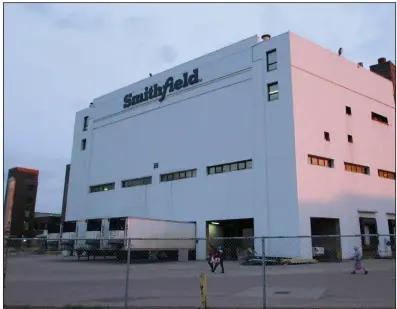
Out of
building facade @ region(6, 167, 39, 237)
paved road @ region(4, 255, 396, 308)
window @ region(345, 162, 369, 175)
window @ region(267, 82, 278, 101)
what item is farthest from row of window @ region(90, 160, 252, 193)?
building facade @ region(6, 167, 39, 237)

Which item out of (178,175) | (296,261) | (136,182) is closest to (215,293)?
(296,261)

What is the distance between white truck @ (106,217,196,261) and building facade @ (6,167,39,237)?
8040cm

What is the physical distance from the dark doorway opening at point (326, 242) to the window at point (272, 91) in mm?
10996

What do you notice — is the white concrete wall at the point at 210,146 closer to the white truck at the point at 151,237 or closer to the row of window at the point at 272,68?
the row of window at the point at 272,68

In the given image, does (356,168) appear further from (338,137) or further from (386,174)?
(386,174)

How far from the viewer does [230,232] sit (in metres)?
39.9

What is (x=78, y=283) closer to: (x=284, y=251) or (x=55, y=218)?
(x=284, y=251)

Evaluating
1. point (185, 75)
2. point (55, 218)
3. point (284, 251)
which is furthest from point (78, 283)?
point (55, 218)

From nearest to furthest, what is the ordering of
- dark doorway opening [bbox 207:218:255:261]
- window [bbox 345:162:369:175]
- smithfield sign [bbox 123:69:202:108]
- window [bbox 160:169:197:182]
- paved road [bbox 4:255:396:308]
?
paved road [bbox 4:255:396:308], dark doorway opening [bbox 207:218:255:261], window [bbox 345:162:369:175], window [bbox 160:169:197:182], smithfield sign [bbox 123:69:202:108]

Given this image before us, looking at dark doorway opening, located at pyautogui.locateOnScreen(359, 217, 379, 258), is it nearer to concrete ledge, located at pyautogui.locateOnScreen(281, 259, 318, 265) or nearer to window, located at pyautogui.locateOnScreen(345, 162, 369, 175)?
window, located at pyautogui.locateOnScreen(345, 162, 369, 175)

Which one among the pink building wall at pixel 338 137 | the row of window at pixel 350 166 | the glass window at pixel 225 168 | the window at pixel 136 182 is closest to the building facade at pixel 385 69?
the pink building wall at pixel 338 137

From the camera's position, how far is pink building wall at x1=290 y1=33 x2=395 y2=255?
32.5 m

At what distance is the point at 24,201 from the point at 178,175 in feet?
265

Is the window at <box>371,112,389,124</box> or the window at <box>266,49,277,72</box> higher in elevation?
the window at <box>266,49,277,72</box>
